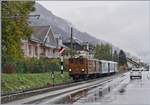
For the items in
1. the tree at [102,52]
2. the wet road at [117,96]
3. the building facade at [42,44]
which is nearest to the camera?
the wet road at [117,96]

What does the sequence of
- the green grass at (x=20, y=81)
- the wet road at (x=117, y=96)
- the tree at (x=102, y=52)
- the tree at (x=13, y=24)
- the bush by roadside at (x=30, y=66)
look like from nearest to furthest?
1. the wet road at (x=117, y=96)
2. the tree at (x=13, y=24)
3. the green grass at (x=20, y=81)
4. the bush by roadside at (x=30, y=66)
5. the tree at (x=102, y=52)

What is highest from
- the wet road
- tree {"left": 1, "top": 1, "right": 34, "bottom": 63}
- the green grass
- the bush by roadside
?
tree {"left": 1, "top": 1, "right": 34, "bottom": 63}

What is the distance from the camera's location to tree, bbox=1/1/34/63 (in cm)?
3322

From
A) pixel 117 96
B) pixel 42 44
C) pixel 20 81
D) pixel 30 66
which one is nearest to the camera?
pixel 117 96

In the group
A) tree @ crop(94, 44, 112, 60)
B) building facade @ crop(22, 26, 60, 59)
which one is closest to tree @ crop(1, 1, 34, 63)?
building facade @ crop(22, 26, 60, 59)

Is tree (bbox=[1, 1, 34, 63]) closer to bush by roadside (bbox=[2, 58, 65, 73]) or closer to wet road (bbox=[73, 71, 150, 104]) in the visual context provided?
wet road (bbox=[73, 71, 150, 104])

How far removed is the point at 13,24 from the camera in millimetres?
33344

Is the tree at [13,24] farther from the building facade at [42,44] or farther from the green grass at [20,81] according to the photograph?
the building facade at [42,44]

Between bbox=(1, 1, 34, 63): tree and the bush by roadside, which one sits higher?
bbox=(1, 1, 34, 63): tree

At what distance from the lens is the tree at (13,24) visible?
33.2 metres

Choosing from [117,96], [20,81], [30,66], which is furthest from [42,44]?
[117,96]

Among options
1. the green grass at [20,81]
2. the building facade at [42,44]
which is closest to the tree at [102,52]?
the building facade at [42,44]

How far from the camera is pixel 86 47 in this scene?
12256 cm

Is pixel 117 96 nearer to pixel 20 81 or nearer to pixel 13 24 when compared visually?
pixel 13 24
